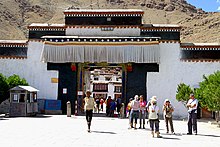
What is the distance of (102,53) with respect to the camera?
2438 centimetres

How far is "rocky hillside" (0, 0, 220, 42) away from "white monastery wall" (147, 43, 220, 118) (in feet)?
183

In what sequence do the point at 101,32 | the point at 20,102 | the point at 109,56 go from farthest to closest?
the point at 101,32, the point at 109,56, the point at 20,102

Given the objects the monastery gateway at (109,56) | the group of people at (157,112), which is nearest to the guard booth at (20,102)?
the monastery gateway at (109,56)

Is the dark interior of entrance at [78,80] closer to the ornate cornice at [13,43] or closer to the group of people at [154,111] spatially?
the ornate cornice at [13,43]

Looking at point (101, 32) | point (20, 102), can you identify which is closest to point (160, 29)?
point (101, 32)

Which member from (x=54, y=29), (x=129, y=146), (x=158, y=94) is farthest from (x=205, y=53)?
(x=129, y=146)

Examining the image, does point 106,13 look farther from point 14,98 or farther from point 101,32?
point 14,98

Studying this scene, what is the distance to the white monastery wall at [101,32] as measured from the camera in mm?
25844

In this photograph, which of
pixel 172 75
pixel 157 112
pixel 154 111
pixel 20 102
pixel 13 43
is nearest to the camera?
pixel 154 111

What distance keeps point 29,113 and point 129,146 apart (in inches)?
492

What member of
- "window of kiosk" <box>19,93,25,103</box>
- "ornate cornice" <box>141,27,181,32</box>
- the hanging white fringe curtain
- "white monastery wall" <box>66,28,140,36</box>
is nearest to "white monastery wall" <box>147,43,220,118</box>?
"ornate cornice" <box>141,27,181,32</box>

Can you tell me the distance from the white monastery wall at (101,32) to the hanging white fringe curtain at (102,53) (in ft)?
6.16

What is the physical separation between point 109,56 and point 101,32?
253 centimetres

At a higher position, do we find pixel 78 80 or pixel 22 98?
pixel 78 80
